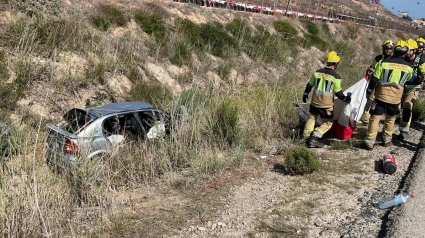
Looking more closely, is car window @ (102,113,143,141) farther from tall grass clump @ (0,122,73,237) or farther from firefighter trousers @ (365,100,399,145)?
firefighter trousers @ (365,100,399,145)

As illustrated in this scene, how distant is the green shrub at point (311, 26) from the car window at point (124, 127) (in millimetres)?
18725

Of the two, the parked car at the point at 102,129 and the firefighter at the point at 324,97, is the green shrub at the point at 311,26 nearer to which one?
the firefighter at the point at 324,97

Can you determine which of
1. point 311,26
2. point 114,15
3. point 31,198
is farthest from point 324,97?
point 311,26

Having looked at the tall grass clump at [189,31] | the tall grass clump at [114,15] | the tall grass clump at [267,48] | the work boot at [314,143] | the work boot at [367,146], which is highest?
the tall grass clump at [114,15]

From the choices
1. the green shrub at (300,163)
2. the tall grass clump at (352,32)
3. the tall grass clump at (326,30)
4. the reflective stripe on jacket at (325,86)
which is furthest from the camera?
the tall grass clump at (352,32)

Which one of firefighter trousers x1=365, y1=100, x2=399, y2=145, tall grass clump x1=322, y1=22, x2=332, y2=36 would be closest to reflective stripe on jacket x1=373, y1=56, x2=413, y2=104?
firefighter trousers x1=365, y1=100, x2=399, y2=145

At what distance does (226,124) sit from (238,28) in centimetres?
1087

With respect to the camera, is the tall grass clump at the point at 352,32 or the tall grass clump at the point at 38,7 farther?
the tall grass clump at the point at 352,32

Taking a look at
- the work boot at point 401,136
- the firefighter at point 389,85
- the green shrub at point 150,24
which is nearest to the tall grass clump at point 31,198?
the firefighter at point 389,85

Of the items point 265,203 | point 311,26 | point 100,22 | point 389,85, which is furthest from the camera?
point 311,26

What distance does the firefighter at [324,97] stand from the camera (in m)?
7.29

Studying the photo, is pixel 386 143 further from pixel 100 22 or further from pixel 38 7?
pixel 38 7

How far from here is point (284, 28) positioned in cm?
2053

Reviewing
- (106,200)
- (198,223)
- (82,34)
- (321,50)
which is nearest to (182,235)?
(198,223)
